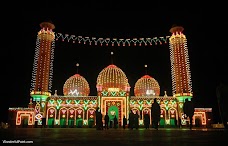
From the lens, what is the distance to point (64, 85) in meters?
38.0

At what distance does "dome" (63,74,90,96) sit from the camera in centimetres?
3688

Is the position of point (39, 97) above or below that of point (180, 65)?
below

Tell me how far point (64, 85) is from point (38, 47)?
26.2ft

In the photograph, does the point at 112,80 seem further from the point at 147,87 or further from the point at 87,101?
the point at 147,87

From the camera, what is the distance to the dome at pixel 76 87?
36875 mm

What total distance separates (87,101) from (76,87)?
15.5 ft

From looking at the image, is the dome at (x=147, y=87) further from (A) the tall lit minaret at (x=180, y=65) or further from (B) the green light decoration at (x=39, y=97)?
(B) the green light decoration at (x=39, y=97)

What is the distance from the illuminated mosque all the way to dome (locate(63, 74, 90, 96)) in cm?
370

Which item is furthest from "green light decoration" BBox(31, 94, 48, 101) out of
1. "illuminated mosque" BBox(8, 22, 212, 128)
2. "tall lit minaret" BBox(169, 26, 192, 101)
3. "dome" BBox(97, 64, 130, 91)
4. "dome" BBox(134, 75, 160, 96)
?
"tall lit minaret" BBox(169, 26, 192, 101)

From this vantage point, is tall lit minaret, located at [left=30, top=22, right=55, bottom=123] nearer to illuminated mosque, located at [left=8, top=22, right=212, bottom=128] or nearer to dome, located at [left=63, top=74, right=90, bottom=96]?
illuminated mosque, located at [left=8, top=22, right=212, bottom=128]

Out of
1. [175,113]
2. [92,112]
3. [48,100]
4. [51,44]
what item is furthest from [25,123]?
[175,113]

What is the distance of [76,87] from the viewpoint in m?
37.0

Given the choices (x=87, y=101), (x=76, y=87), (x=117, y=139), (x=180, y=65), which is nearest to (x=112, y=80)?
(x=87, y=101)

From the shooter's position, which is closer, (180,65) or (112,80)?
(180,65)
